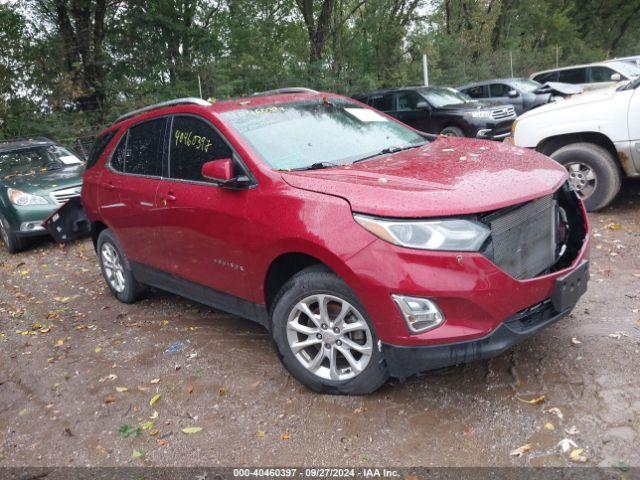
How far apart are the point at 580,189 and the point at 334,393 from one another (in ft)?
14.8

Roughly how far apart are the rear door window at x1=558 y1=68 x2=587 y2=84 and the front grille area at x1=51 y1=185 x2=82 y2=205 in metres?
13.9

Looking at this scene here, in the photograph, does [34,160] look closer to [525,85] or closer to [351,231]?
[351,231]

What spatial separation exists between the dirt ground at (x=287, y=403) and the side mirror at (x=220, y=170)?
1.35 meters

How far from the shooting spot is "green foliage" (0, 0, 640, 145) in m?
14.2

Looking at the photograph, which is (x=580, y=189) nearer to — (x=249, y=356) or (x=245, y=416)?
(x=249, y=356)

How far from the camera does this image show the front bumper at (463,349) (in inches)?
110

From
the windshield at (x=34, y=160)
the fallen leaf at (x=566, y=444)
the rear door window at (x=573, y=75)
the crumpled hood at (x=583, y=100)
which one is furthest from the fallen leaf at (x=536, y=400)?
the rear door window at (x=573, y=75)

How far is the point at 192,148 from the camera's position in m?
4.06

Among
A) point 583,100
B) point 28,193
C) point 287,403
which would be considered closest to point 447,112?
point 583,100

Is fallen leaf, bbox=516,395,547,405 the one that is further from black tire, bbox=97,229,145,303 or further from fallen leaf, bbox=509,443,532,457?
black tire, bbox=97,229,145,303

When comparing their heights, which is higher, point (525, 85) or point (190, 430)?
point (525, 85)

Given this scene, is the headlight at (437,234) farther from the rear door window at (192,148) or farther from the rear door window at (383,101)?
the rear door window at (383,101)

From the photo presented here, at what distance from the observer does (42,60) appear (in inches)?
562

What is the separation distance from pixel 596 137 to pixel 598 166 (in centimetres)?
36
